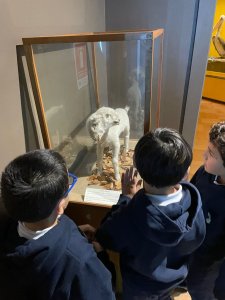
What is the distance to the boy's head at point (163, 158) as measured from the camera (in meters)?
0.68

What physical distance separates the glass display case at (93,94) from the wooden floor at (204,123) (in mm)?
1144

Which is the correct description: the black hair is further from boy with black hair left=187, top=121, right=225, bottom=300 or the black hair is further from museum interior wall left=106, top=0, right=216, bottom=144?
museum interior wall left=106, top=0, right=216, bottom=144

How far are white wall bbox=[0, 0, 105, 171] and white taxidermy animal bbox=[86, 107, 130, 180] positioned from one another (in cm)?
32

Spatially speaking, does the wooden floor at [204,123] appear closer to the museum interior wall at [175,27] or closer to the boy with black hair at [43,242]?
the museum interior wall at [175,27]

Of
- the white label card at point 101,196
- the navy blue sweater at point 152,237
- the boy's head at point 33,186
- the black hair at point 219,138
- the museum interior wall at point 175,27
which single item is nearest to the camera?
the boy's head at point 33,186

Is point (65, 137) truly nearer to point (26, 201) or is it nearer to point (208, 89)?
point (26, 201)

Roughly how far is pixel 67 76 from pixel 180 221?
0.95 metres

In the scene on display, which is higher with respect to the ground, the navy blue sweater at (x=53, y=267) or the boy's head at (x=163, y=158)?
the boy's head at (x=163, y=158)

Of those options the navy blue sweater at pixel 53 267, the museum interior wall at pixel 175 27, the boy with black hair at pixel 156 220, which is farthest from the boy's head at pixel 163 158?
the museum interior wall at pixel 175 27

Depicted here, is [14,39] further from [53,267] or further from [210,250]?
[210,250]

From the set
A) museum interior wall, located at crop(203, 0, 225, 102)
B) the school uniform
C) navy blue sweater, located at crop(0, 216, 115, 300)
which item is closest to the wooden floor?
museum interior wall, located at crop(203, 0, 225, 102)

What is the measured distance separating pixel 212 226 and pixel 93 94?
37.3 inches

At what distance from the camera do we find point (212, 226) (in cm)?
93

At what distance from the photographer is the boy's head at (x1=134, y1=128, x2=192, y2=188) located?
0.68m
